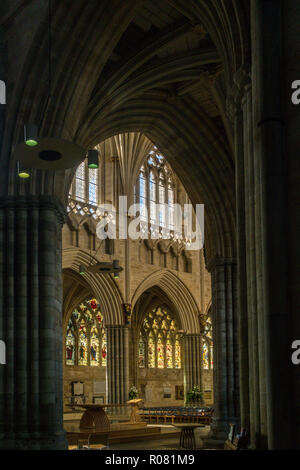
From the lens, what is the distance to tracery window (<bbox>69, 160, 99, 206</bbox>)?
3335cm

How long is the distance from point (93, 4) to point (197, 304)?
26.0 metres

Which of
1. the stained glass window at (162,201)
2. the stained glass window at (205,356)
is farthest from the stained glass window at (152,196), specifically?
the stained glass window at (205,356)

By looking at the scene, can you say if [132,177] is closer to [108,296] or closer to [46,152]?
[108,296]

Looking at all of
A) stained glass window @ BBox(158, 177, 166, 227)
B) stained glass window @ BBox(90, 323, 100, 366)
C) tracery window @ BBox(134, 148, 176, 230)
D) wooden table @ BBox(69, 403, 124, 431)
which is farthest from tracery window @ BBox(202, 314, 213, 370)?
wooden table @ BBox(69, 403, 124, 431)

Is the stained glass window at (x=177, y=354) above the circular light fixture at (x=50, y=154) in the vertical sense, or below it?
below

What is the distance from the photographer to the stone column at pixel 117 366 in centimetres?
3403

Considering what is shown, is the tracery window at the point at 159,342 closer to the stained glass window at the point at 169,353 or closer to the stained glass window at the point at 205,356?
the stained glass window at the point at 169,353

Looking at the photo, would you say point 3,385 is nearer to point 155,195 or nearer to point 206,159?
point 206,159

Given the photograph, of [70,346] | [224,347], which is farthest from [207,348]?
[224,347]

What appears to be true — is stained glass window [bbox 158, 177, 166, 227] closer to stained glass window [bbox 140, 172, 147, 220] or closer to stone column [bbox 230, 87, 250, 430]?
stained glass window [bbox 140, 172, 147, 220]

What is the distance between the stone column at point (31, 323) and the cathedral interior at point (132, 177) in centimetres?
3
